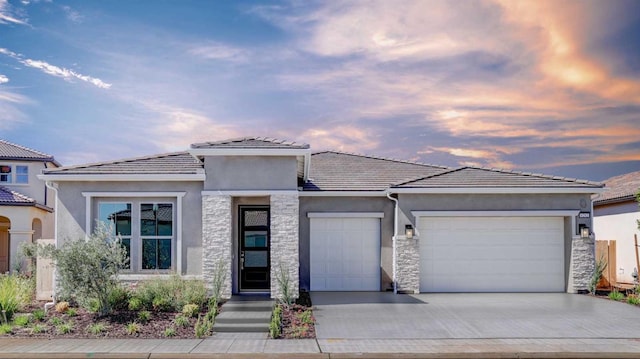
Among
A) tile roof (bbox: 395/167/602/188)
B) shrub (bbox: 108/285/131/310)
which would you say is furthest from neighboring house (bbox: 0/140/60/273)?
tile roof (bbox: 395/167/602/188)

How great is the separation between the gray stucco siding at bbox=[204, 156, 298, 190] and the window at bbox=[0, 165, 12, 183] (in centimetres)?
1821

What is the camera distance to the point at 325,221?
17.0m

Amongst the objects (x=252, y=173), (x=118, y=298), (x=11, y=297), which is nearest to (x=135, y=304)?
(x=118, y=298)

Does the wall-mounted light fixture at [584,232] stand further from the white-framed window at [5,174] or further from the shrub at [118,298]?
the white-framed window at [5,174]

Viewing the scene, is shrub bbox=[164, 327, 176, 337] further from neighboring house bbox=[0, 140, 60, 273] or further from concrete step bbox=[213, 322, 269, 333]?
neighboring house bbox=[0, 140, 60, 273]

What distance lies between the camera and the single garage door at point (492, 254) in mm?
16500

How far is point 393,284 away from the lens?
651 inches

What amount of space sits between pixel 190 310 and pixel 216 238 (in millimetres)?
2127

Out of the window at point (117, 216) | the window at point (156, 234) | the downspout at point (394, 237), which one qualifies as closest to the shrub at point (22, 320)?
the window at point (117, 216)

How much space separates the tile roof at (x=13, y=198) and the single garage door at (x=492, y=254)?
18584 mm

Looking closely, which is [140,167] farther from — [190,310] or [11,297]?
[190,310]

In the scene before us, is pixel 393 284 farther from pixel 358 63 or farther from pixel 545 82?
pixel 545 82

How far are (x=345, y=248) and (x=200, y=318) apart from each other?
5.91 metres

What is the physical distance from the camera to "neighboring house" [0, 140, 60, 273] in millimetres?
25516
